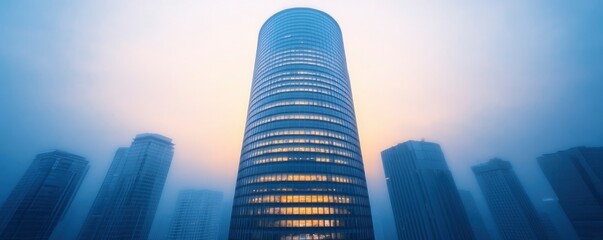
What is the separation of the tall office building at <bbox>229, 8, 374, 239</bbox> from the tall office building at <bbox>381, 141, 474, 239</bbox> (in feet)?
290

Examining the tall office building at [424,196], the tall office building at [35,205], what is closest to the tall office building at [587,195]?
the tall office building at [424,196]

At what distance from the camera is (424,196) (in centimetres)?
16738

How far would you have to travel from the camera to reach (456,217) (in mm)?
159875

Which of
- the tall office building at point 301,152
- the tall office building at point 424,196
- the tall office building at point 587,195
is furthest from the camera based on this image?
the tall office building at point 587,195

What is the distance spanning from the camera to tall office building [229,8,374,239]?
83.9 metres

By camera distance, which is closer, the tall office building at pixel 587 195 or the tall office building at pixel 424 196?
the tall office building at pixel 424 196

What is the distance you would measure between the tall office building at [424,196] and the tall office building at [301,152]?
88356 mm

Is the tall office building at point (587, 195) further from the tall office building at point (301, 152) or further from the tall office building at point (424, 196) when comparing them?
the tall office building at point (301, 152)

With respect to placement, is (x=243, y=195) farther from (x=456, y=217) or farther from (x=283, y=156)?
(x=456, y=217)

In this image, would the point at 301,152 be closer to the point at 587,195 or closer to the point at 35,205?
the point at 35,205

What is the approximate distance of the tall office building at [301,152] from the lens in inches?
3305

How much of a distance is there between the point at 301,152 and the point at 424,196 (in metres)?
120

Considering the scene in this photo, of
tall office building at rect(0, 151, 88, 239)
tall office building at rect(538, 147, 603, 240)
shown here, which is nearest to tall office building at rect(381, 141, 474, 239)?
tall office building at rect(538, 147, 603, 240)

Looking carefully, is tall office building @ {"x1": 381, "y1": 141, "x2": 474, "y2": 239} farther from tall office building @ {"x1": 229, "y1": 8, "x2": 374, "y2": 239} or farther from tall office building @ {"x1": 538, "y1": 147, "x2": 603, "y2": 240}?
tall office building @ {"x1": 538, "y1": 147, "x2": 603, "y2": 240}
